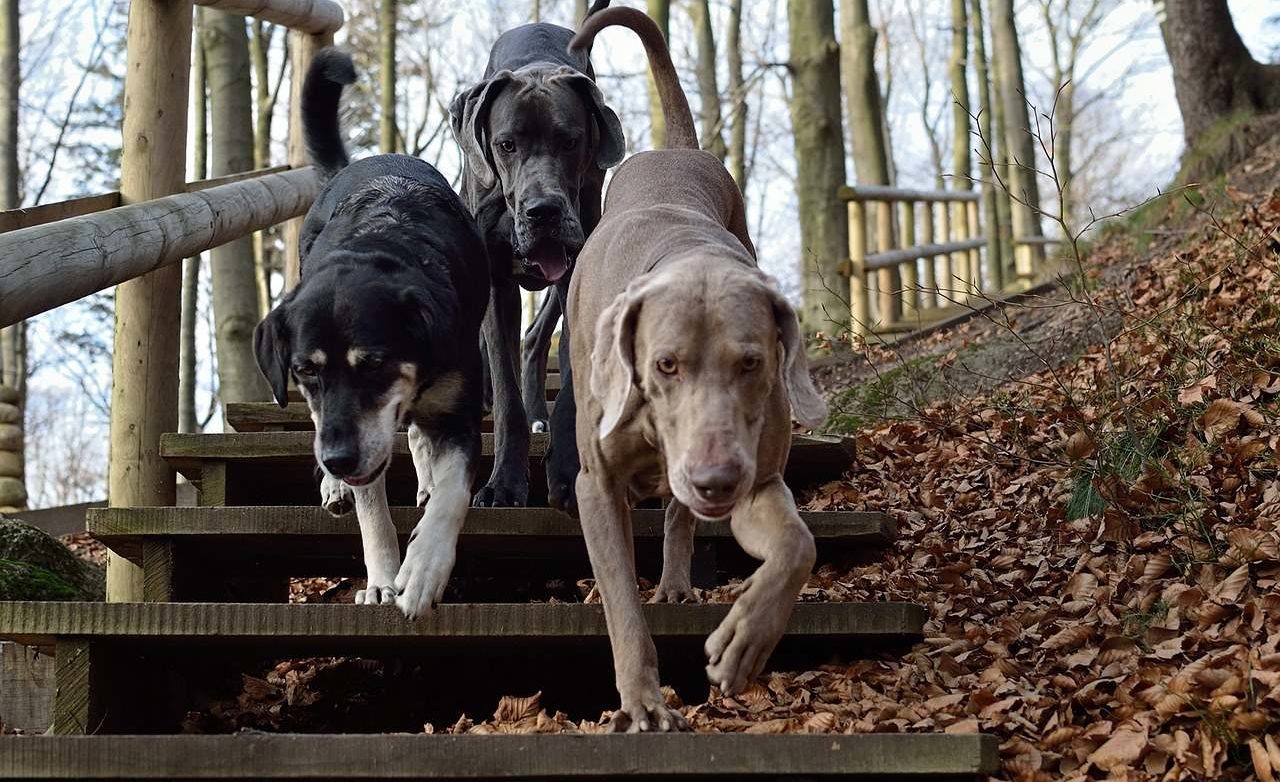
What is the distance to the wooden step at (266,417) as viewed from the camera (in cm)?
573

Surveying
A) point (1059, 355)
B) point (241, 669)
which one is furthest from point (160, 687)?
point (1059, 355)

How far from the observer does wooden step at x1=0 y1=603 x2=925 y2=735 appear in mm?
3516

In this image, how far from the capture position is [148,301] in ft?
16.2

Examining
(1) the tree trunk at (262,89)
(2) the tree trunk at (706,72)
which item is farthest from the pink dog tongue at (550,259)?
(1) the tree trunk at (262,89)

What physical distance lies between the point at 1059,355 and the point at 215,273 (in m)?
6.51

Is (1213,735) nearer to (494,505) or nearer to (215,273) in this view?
(494,505)

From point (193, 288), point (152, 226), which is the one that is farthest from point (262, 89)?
point (152, 226)

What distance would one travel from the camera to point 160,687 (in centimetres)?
400

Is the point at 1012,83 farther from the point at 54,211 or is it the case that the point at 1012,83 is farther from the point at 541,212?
the point at 54,211

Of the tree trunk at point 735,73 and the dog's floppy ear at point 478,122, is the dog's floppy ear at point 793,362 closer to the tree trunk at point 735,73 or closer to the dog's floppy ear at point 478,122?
the dog's floppy ear at point 478,122

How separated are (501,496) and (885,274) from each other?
8.69m

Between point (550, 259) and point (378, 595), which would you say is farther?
point (550, 259)

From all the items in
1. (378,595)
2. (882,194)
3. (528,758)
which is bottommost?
(528,758)

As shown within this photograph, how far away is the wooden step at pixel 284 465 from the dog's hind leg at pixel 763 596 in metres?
1.81
